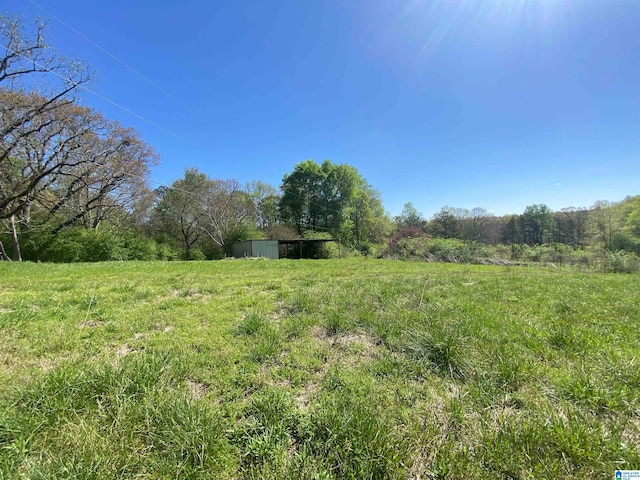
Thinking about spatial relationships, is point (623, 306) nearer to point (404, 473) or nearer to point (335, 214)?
point (404, 473)

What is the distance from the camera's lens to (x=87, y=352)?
269 cm

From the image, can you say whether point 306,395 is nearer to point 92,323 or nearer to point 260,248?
point 92,323

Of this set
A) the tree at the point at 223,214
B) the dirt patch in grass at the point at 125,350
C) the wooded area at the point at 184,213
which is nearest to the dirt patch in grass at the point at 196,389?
the dirt patch in grass at the point at 125,350

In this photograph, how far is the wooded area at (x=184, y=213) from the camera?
14695 millimetres

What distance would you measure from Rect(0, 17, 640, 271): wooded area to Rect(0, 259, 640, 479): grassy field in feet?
55.5

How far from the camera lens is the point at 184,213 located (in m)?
28.8

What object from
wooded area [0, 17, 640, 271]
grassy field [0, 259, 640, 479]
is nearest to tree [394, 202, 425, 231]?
wooded area [0, 17, 640, 271]

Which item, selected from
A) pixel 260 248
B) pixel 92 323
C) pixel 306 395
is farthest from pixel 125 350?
pixel 260 248

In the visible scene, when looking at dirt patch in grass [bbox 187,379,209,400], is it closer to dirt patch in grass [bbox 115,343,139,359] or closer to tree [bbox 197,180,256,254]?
dirt patch in grass [bbox 115,343,139,359]

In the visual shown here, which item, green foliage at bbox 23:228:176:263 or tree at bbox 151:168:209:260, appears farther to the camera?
tree at bbox 151:168:209:260

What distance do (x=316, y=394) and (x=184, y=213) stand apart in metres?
31.1

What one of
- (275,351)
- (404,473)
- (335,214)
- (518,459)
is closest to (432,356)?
(518,459)

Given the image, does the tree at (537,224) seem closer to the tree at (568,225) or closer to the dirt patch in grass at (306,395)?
the tree at (568,225)

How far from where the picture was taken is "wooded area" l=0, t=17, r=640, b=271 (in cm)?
1470
